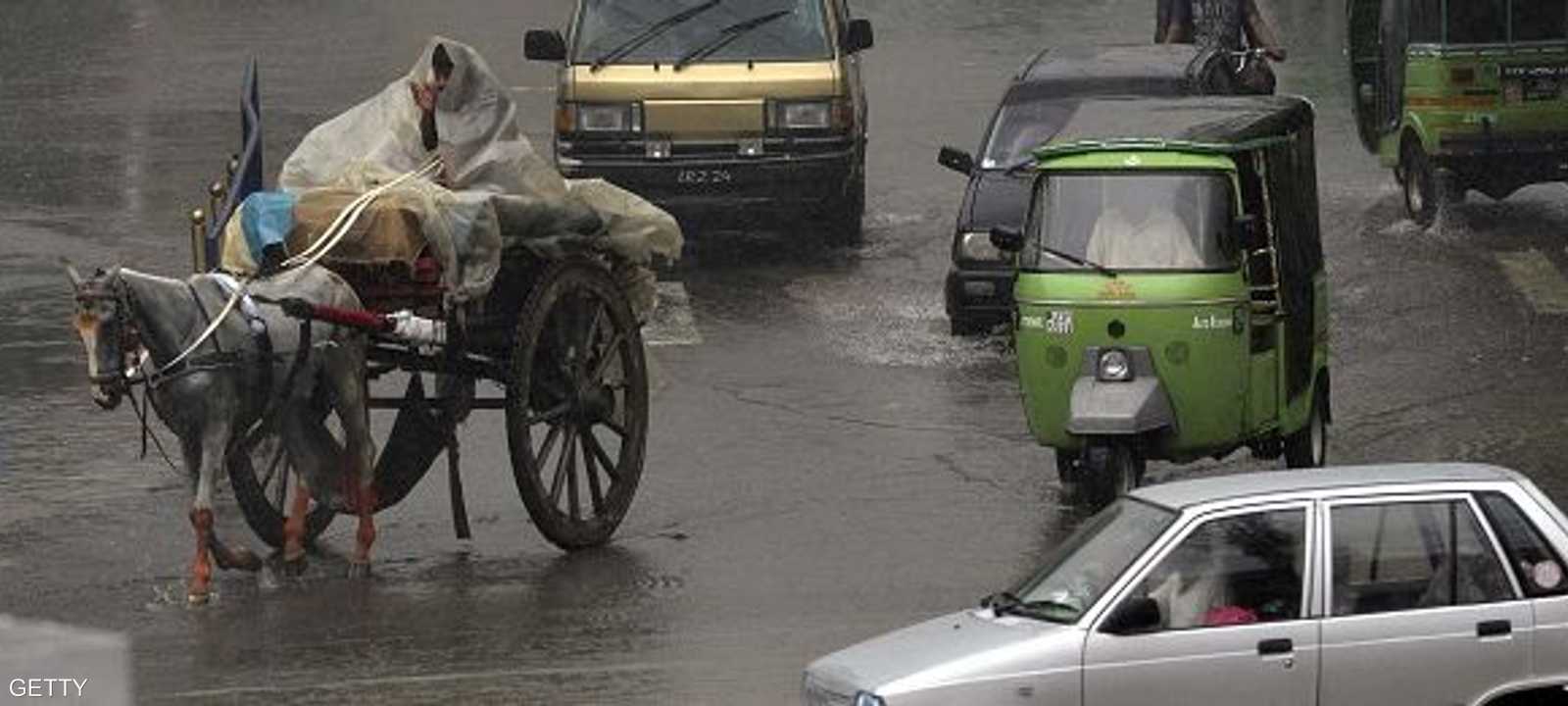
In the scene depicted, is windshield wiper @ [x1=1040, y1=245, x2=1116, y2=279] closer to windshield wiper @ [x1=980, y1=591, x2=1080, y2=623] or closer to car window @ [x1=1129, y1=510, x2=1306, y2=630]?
windshield wiper @ [x1=980, y1=591, x2=1080, y2=623]

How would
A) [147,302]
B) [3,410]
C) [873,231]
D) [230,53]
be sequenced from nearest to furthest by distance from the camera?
[147,302] → [3,410] → [873,231] → [230,53]

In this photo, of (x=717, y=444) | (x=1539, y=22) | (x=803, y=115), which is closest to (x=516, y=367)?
(x=717, y=444)

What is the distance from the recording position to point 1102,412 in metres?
19.5

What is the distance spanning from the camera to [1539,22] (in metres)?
29.4

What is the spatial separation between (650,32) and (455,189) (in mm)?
10526

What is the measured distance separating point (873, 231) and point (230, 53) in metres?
14.0

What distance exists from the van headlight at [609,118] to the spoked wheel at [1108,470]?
9969 mm

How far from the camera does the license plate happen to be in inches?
1132

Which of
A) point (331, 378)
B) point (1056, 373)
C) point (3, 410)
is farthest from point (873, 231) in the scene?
point (331, 378)

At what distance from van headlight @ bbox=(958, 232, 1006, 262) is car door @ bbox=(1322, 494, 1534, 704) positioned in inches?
502

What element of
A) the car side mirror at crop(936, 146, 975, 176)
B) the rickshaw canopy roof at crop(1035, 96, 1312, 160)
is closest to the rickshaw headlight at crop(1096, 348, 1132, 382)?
the rickshaw canopy roof at crop(1035, 96, 1312, 160)

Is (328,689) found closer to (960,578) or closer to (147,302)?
(147,302)

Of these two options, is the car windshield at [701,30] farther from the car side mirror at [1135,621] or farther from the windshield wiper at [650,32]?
the car side mirror at [1135,621]

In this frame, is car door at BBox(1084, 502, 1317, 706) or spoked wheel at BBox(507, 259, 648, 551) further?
spoked wheel at BBox(507, 259, 648, 551)
